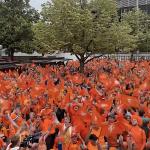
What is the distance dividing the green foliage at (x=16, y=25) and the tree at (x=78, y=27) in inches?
621

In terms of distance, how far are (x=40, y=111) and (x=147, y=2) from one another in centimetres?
6064

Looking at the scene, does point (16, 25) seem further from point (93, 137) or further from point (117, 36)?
point (93, 137)

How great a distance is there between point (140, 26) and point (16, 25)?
14.5m

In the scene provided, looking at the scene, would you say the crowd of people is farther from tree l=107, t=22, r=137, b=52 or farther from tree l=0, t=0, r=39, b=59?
tree l=0, t=0, r=39, b=59

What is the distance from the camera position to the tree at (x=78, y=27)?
32781 millimetres

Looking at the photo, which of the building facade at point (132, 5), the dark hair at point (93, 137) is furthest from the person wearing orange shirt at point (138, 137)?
the building facade at point (132, 5)

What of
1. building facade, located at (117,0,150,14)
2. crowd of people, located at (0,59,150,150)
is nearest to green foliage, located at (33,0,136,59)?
crowd of people, located at (0,59,150,150)

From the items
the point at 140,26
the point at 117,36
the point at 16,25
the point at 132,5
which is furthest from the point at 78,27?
the point at 132,5

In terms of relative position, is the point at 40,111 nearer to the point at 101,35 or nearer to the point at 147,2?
the point at 101,35

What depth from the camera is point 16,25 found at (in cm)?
5078

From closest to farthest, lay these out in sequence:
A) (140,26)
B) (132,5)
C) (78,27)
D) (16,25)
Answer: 1. (78,27)
2. (16,25)
3. (140,26)
4. (132,5)

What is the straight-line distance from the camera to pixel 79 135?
11742mm

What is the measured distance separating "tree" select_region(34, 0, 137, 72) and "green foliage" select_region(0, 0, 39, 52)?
51.7 ft

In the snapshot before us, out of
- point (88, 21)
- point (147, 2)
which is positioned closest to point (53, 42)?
point (88, 21)
